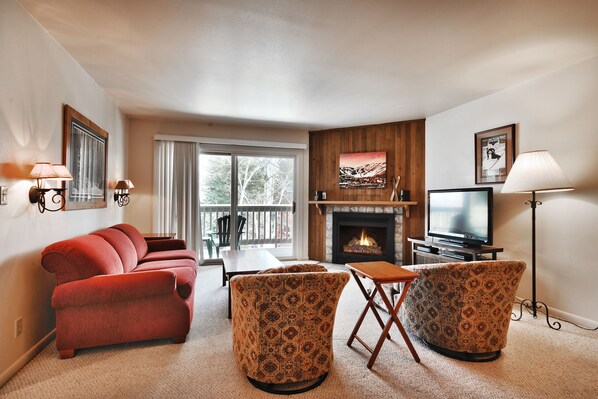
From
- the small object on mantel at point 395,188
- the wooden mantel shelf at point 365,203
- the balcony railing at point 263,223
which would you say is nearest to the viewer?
the wooden mantel shelf at point 365,203

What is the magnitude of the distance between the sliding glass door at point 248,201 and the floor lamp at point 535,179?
11.6 ft

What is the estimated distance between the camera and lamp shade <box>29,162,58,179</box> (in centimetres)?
216

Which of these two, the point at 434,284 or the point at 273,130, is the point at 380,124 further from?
the point at 434,284

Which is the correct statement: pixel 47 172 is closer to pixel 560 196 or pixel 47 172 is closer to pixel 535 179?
pixel 535 179

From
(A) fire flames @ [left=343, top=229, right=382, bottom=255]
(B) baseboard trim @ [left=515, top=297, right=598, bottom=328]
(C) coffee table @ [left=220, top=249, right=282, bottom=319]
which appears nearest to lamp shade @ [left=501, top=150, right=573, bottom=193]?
(B) baseboard trim @ [left=515, top=297, right=598, bottom=328]

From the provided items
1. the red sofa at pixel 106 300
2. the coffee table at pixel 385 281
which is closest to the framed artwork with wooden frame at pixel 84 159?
the red sofa at pixel 106 300

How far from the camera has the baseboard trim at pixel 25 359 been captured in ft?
6.39

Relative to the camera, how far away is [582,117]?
2922 millimetres

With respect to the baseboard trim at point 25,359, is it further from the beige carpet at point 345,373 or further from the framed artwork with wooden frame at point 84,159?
the framed artwork with wooden frame at point 84,159

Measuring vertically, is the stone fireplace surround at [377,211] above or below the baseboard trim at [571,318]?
above

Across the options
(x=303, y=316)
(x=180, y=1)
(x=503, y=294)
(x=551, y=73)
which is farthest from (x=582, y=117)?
(x=180, y=1)

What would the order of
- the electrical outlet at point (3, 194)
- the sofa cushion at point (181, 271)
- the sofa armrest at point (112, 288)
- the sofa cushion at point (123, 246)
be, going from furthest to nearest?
1. the sofa cushion at point (123, 246)
2. the sofa cushion at point (181, 271)
3. the sofa armrest at point (112, 288)
4. the electrical outlet at point (3, 194)

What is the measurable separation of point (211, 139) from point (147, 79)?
6.05ft

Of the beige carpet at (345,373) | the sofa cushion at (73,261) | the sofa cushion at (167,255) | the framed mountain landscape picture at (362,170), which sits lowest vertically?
the beige carpet at (345,373)
